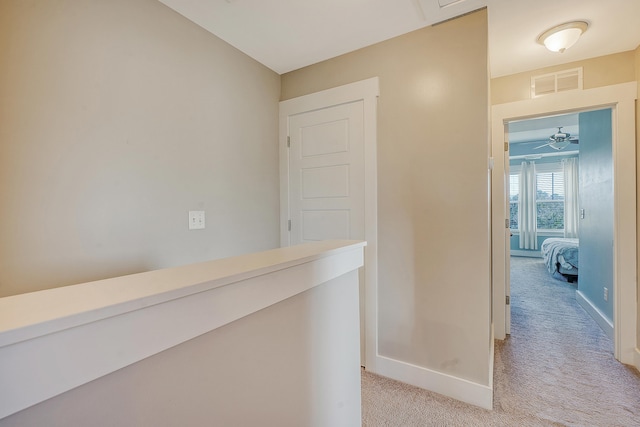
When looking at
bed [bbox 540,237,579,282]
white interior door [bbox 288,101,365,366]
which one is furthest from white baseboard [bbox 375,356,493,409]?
bed [bbox 540,237,579,282]

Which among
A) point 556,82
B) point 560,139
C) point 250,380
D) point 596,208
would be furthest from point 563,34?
point 560,139

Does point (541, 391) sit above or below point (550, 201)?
below

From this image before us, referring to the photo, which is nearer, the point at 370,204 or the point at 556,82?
the point at 370,204

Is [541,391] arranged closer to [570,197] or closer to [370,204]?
[370,204]

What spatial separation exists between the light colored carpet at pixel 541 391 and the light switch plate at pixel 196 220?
5.26 ft

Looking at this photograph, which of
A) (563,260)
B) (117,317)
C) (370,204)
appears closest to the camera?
(117,317)

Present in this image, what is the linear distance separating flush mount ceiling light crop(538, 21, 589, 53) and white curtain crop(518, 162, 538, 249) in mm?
5662

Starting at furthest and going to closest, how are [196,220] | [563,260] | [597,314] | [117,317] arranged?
[563,260] < [597,314] < [196,220] < [117,317]

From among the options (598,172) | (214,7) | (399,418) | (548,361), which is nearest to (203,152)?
(214,7)

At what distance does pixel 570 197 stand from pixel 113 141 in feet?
27.2

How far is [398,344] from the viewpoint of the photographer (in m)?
2.08

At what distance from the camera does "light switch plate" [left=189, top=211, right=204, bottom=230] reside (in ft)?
6.08

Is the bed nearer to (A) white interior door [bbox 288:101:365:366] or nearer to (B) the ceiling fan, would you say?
(B) the ceiling fan

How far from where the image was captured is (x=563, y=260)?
15.2 ft
